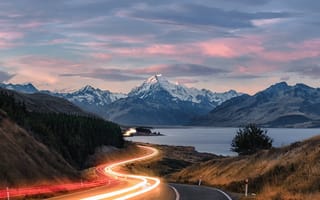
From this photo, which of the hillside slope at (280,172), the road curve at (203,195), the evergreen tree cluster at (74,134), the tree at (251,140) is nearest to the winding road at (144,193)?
the road curve at (203,195)

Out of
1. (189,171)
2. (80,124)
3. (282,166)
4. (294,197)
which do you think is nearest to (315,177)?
(294,197)

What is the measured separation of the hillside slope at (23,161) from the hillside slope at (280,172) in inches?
708

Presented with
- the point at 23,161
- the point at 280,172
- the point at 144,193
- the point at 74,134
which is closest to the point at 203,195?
the point at 144,193

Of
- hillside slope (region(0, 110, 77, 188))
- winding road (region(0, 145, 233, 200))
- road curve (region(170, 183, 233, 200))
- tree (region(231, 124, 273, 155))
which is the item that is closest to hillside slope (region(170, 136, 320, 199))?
road curve (region(170, 183, 233, 200))

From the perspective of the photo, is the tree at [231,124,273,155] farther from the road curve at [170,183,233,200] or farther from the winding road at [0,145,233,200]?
the road curve at [170,183,233,200]

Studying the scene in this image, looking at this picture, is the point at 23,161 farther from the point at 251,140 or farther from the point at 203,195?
the point at 251,140

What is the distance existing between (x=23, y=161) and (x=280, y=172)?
24676mm

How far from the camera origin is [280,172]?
144ft

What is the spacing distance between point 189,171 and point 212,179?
23.5 m

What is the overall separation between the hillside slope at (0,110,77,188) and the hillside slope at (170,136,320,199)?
1798cm

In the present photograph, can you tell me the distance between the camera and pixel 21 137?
203 feet

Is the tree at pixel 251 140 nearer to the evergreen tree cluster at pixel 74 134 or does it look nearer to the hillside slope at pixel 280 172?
the hillside slope at pixel 280 172

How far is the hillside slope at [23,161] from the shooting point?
1950 inches

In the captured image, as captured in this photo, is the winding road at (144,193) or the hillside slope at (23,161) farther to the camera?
the hillside slope at (23,161)
